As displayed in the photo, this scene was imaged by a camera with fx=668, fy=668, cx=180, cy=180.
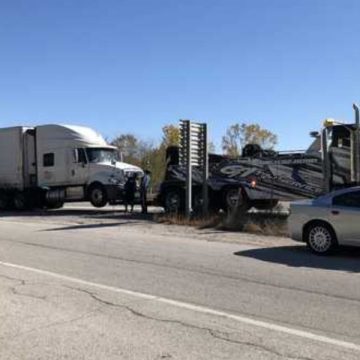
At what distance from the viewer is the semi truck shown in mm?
19703

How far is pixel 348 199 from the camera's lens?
43.8 feet

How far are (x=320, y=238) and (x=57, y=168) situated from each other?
717 inches

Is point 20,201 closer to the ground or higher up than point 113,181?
closer to the ground

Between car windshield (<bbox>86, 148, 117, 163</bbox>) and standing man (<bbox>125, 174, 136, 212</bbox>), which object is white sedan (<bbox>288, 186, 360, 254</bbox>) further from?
car windshield (<bbox>86, 148, 117, 163</bbox>)

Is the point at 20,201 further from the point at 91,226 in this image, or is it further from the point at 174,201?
the point at 91,226

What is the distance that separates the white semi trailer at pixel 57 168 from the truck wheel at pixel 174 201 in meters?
3.00

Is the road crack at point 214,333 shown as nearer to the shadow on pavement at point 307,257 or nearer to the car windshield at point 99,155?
the shadow on pavement at point 307,257

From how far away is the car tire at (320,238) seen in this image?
13336mm

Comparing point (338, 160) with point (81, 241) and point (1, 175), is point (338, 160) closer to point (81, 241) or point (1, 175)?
point (81, 241)

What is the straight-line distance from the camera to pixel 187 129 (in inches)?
900

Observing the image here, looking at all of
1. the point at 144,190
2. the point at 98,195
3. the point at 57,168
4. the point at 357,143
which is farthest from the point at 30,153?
the point at 357,143

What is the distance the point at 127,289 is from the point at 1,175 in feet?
78.0

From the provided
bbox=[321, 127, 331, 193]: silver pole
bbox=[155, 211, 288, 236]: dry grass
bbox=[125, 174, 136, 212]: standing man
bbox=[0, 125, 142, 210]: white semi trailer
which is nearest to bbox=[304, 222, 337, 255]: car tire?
bbox=[155, 211, 288, 236]: dry grass

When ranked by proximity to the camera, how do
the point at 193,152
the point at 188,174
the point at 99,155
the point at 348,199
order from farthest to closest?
the point at 99,155, the point at 193,152, the point at 188,174, the point at 348,199
